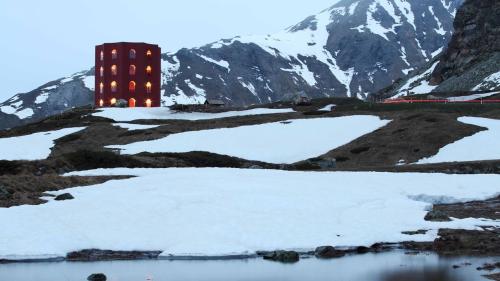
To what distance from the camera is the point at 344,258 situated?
28203 millimetres

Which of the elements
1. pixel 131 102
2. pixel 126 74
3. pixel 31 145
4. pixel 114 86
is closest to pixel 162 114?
pixel 131 102

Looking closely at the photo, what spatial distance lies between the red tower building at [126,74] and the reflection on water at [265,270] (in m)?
138

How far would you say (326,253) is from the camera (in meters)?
28.4

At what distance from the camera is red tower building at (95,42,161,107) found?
16400cm

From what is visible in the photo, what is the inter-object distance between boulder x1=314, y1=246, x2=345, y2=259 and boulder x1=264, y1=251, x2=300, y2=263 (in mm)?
987

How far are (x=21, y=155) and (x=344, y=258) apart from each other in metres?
53.8

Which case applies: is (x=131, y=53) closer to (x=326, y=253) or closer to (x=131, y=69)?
(x=131, y=69)

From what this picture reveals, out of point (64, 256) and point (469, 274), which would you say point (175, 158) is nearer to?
point (64, 256)

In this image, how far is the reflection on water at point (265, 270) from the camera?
80.6ft

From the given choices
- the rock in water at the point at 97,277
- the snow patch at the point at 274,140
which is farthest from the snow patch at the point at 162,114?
the rock in water at the point at 97,277

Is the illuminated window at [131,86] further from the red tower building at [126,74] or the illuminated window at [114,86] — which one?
the illuminated window at [114,86]

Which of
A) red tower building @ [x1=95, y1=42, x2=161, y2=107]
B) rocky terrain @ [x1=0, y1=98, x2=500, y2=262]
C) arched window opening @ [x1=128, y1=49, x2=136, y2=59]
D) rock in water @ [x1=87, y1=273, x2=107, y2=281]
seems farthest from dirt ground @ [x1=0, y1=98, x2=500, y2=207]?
arched window opening @ [x1=128, y1=49, x2=136, y2=59]

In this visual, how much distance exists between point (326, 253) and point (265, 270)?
3.67 metres

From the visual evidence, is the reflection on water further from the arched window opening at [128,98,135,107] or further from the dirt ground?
the arched window opening at [128,98,135,107]
